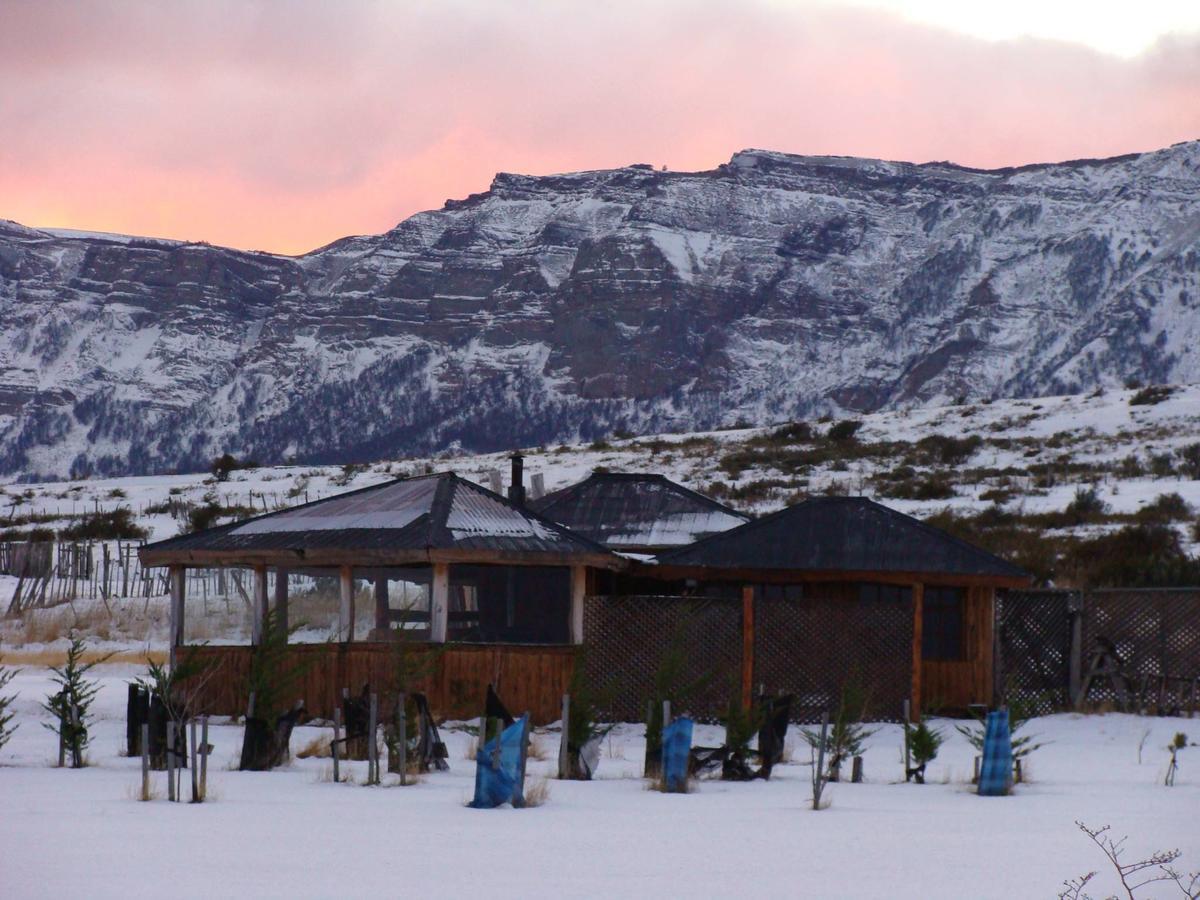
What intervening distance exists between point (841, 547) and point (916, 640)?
141 cm

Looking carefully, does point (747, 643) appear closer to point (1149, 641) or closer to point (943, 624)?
point (943, 624)

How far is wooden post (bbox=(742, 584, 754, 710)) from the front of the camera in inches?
826

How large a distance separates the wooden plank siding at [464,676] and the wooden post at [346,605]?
1.55 feet

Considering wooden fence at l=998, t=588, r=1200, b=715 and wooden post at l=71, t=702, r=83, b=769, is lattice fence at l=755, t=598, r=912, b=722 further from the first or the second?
wooden post at l=71, t=702, r=83, b=769

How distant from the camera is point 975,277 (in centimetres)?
16000

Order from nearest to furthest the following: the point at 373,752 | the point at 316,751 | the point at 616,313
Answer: the point at 373,752 < the point at 316,751 < the point at 616,313

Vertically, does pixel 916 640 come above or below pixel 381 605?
below

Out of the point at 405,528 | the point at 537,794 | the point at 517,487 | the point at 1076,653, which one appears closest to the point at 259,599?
the point at 405,528

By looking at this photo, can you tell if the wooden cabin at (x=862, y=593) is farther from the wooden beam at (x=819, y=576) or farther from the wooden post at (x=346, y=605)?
the wooden post at (x=346, y=605)

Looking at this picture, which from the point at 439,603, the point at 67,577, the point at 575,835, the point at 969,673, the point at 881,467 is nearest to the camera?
the point at 575,835

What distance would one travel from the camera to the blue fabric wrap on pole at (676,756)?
15.0 meters

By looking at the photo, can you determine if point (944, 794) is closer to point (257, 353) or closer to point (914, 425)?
point (914, 425)

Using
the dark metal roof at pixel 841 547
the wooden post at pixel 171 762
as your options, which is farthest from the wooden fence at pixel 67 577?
the wooden post at pixel 171 762

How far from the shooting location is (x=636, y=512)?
2630 centimetres
